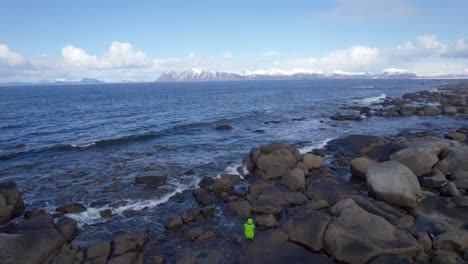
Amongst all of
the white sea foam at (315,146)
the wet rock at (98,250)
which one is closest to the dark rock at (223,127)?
the white sea foam at (315,146)

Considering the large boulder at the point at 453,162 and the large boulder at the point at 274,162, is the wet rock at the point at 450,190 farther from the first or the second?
the large boulder at the point at 274,162

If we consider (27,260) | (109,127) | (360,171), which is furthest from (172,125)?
(27,260)

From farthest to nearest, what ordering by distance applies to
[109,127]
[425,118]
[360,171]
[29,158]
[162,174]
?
1. [425,118]
2. [109,127]
3. [29,158]
4. [162,174]
5. [360,171]

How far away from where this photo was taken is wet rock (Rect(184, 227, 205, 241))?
48.1ft

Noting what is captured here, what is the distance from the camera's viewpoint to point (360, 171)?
2172 cm

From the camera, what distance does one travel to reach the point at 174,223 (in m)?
15.7

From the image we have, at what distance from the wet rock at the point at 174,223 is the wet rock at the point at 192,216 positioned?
0.35 meters

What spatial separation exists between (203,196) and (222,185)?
75.6 inches

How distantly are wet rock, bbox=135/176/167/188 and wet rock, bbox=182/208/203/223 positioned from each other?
601cm

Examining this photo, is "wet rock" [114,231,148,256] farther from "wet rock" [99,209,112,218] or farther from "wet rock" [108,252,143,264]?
"wet rock" [99,209,112,218]

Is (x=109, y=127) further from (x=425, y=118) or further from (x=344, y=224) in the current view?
(x=425, y=118)

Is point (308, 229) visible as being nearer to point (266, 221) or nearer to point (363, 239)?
point (363, 239)

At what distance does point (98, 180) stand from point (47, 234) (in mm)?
9978

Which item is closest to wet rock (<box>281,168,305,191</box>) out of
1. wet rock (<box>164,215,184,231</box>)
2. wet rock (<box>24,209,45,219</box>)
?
wet rock (<box>164,215,184,231</box>)
